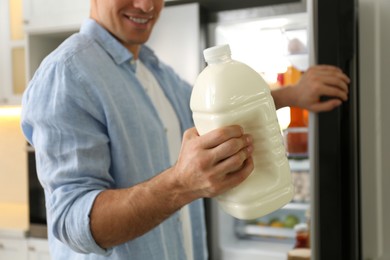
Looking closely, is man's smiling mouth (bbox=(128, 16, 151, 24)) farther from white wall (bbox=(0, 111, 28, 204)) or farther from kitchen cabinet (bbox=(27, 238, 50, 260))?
white wall (bbox=(0, 111, 28, 204))

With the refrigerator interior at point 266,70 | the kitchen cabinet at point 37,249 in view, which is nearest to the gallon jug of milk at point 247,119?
the refrigerator interior at point 266,70

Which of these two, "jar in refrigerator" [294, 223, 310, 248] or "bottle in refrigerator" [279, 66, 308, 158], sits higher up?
"bottle in refrigerator" [279, 66, 308, 158]

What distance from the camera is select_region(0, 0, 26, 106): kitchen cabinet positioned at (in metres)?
2.66

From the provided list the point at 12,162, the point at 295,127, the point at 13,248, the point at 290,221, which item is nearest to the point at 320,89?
the point at 295,127

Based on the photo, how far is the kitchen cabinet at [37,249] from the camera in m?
2.37

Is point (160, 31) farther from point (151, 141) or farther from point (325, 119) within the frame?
point (325, 119)

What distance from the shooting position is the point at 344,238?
2.85 feet

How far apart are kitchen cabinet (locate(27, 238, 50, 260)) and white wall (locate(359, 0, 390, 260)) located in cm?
188

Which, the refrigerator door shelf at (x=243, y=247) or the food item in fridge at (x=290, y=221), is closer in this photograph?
the refrigerator door shelf at (x=243, y=247)

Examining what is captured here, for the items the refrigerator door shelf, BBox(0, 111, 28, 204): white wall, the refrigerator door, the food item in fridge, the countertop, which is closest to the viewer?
the refrigerator door

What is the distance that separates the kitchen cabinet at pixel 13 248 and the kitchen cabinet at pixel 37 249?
35 millimetres

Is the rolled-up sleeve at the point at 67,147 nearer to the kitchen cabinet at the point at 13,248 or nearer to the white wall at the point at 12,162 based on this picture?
the kitchen cabinet at the point at 13,248

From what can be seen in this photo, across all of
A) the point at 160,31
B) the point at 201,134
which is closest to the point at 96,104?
the point at 201,134

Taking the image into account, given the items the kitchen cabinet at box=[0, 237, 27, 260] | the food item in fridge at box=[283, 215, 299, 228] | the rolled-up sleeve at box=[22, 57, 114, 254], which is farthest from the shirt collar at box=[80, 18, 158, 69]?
the kitchen cabinet at box=[0, 237, 27, 260]
